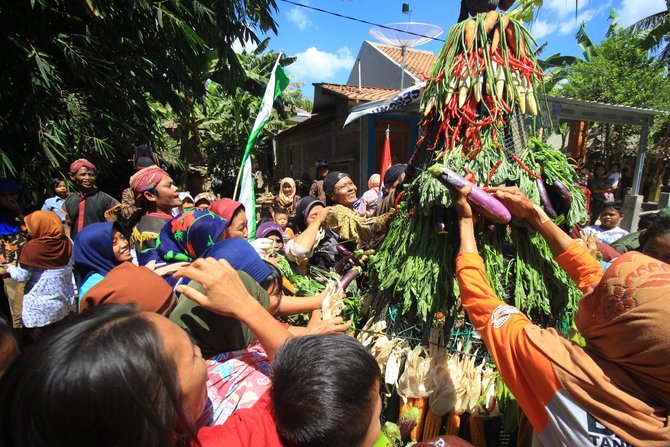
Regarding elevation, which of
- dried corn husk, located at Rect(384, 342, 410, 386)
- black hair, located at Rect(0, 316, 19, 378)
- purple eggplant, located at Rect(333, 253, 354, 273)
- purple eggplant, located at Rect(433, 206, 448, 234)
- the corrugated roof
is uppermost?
the corrugated roof

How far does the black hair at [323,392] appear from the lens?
850mm

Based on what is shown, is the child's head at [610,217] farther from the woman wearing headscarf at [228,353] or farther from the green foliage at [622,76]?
the green foliage at [622,76]

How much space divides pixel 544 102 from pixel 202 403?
204 cm

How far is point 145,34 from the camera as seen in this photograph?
6039 millimetres

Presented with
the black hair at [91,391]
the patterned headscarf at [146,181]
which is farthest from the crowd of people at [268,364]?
the patterned headscarf at [146,181]

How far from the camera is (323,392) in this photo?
0.85 metres

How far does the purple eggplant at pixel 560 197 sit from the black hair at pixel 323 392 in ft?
4.19

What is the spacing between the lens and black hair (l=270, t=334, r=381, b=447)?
850 mm

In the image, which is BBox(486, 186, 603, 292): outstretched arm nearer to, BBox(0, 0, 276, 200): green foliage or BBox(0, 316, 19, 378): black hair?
BBox(0, 316, 19, 378): black hair

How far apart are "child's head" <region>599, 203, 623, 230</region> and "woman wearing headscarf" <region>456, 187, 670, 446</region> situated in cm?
367

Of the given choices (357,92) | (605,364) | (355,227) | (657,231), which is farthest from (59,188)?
(357,92)

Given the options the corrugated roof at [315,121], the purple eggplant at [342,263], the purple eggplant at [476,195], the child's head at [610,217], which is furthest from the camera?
the corrugated roof at [315,121]

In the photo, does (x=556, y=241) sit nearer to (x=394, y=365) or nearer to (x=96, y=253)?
(x=394, y=365)

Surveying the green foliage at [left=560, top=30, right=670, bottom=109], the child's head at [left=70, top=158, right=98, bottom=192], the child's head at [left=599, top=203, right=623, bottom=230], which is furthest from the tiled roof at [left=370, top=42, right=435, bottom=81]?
the child's head at [left=70, top=158, right=98, bottom=192]
